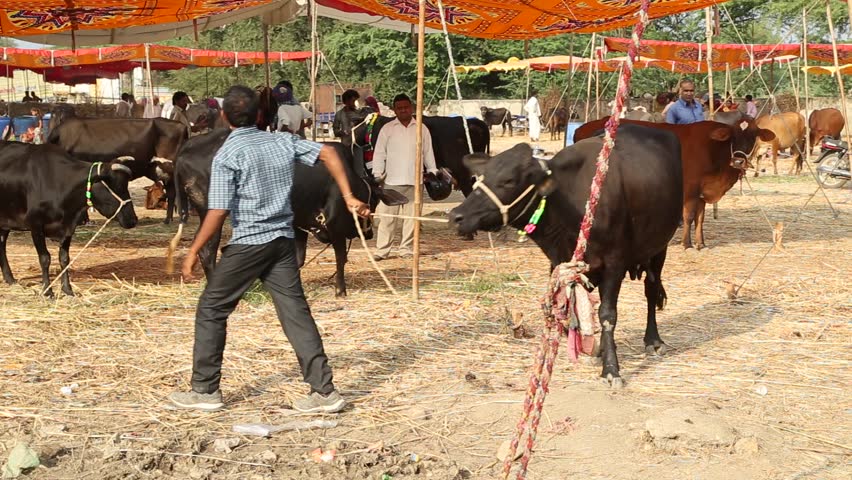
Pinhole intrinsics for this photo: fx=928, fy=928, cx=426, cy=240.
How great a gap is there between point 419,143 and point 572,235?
2.09 meters

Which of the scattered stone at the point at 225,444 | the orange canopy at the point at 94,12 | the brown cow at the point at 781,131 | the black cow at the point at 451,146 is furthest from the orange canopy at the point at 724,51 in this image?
the scattered stone at the point at 225,444

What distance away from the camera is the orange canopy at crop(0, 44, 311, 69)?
22688mm

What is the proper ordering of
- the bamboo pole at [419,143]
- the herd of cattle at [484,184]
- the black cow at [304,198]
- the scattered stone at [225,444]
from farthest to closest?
the black cow at [304,198] < the bamboo pole at [419,143] < the herd of cattle at [484,184] < the scattered stone at [225,444]

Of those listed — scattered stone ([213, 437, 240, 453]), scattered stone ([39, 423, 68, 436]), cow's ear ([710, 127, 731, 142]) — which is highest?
cow's ear ([710, 127, 731, 142])

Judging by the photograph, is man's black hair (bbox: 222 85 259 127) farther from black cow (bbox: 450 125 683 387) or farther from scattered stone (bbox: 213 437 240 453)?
scattered stone (bbox: 213 437 240 453)

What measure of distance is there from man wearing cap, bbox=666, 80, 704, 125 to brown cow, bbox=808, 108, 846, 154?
1183cm

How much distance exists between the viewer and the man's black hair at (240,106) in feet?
15.7

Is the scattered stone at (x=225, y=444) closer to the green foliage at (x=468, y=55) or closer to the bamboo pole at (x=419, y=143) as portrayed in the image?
the bamboo pole at (x=419, y=143)

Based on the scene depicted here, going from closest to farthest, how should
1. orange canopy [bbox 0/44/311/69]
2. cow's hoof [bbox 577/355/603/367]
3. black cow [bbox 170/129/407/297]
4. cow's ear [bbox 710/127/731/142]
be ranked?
cow's hoof [bbox 577/355/603/367] < black cow [bbox 170/129/407/297] < cow's ear [bbox 710/127/731/142] < orange canopy [bbox 0/44/311/69]

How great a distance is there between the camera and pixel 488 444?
4.58 m

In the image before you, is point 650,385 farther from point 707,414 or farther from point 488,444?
point 488,444

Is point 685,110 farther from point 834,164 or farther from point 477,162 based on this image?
point 834,164

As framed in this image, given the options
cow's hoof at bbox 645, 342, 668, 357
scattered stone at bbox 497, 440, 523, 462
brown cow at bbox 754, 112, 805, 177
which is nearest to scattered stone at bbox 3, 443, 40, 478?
scattered stone at bbox 497, 440, 523, 462

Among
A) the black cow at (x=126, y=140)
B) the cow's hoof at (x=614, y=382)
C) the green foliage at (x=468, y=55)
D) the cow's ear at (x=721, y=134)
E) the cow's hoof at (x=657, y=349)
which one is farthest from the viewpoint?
the green foliage at (x=468, y=55)
